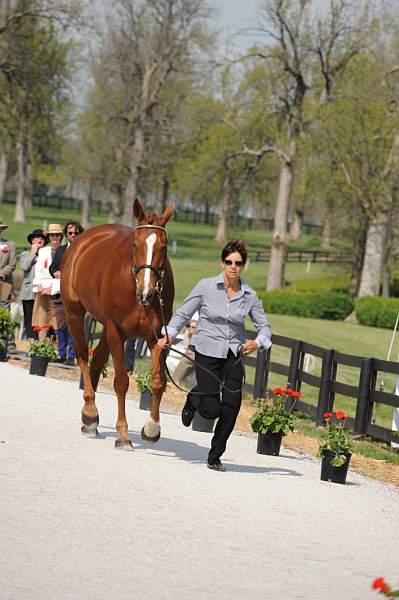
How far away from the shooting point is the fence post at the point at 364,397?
1652 cm

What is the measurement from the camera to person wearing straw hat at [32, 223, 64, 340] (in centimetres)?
1956

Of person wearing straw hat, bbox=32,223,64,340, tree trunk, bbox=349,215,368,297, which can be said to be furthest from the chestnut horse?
tree trunk, bbox=349,215,368,297

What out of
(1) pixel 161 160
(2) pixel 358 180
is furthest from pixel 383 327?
A: (1) pixel 161 160

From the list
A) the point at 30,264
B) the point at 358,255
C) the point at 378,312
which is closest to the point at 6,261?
the point at 30,264

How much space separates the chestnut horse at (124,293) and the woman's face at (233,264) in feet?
2.83

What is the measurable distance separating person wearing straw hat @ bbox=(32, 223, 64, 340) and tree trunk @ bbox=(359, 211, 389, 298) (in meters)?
34.1

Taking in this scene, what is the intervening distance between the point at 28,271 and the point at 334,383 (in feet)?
19.6

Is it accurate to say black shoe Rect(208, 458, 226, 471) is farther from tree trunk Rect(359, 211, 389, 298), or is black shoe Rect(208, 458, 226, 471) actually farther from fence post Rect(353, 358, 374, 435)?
tree trunk Rect(359, 211, 389, 298)

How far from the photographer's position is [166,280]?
12.1 m

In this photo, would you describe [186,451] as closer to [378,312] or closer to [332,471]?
[332,471]

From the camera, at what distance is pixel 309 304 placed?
50.5 metres

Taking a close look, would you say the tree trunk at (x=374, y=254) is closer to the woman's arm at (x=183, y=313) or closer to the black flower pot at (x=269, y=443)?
the black flower pot at (x=269, y=443)

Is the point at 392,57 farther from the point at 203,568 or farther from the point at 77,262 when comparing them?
the point at 203,568

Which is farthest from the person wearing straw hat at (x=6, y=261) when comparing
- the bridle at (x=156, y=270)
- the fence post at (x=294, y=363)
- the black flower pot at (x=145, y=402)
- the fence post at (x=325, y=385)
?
the bridle at (x=156, y=270)
